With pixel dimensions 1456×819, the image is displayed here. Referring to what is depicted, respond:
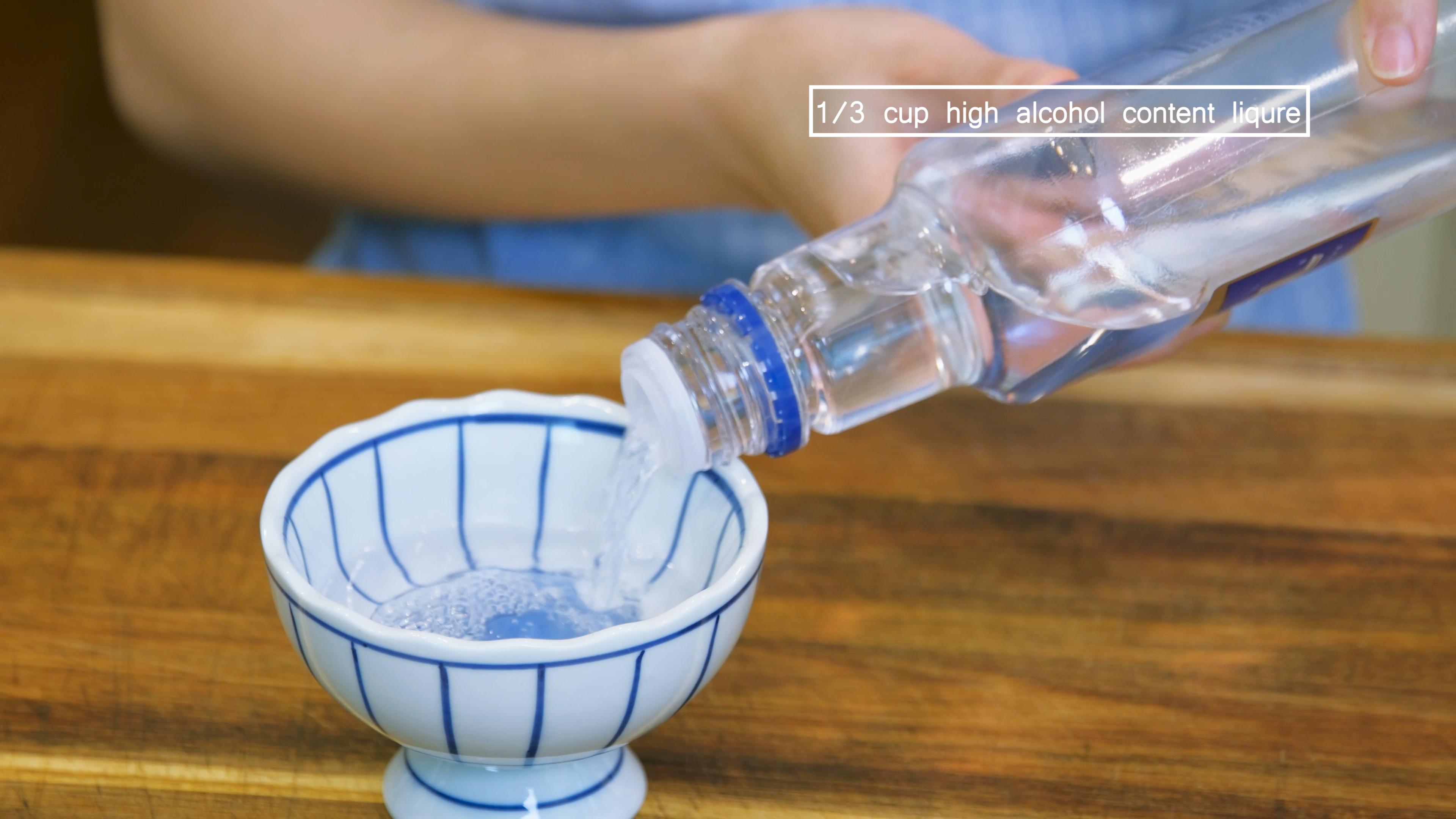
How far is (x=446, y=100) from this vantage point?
0.76 meters

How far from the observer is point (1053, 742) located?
0.48 meters

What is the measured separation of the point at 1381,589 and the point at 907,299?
261 millimetres

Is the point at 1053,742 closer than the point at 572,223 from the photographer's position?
Yes

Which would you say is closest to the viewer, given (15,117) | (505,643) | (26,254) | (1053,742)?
(505,643)

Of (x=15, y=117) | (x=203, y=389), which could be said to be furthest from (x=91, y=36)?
(x=203, y=389)

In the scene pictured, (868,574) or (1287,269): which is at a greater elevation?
(1287,269)

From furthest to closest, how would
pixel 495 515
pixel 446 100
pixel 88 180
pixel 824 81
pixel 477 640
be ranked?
pixel 88 180 < pixel 446 100 < pixel 824 81 < pixel 495 515 < pixel 477 640

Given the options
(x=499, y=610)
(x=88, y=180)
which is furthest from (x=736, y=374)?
(x=88, y=180)

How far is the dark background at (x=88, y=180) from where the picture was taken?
125 centimetres

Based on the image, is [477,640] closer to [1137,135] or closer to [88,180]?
[1137,135]

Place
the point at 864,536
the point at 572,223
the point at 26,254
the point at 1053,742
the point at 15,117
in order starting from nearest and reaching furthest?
the point at 1053,742, the point at 864,536, the point at 26,254, the point at 572,223, the point at 15,117

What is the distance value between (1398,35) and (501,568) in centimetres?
36

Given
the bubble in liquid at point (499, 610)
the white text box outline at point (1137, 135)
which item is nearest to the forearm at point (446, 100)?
the white text box outline at point (1137, 135)

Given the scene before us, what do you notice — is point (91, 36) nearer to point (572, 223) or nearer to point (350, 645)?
point (572, 223)
